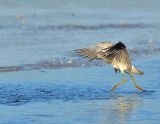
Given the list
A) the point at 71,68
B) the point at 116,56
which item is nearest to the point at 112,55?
the point at 116,56

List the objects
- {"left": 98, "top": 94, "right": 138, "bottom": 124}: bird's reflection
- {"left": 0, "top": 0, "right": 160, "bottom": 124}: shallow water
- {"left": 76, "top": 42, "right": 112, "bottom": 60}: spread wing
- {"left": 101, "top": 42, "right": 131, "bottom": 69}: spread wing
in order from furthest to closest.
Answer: {"left": 76, "top": 42, "right": 112, "bottom": 60}: spread wing → {"left": 101, "top": 42, "right": 131, "bottom": 69}: spread wing → {"left": 0, "top": 0, "right": 160, "bottom": 124}: shallow water → {"left": 98, "top": 94, "right": 138, "bottom": 124}: bird's reflection

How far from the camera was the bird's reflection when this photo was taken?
32.5 ft

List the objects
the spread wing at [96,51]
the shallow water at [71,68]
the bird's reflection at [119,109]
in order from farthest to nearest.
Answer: the spread wing at [96,51] < the shallow water at [71,68] < the bird's reflection at [119,109]

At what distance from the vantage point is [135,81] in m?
13.2

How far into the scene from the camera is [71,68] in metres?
14.8

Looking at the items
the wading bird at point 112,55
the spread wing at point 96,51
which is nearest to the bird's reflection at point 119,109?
the wading bird at point 112,55

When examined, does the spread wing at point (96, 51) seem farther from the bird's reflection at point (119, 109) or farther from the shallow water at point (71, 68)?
the bird's reflection at point (119, 109)

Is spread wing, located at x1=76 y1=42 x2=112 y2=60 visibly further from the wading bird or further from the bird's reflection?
the bird's reflection

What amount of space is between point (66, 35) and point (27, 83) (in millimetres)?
7324

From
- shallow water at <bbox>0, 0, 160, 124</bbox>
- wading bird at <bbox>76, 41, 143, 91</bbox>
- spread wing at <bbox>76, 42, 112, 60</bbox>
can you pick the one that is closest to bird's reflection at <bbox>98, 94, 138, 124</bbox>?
shallow water at <bbox>0, 0, 160, 124</bbox>

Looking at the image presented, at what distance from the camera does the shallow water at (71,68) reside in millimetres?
10383

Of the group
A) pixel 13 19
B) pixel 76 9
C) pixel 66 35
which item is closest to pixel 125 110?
pixel 66 35

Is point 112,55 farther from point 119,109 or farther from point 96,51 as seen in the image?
point 119,109

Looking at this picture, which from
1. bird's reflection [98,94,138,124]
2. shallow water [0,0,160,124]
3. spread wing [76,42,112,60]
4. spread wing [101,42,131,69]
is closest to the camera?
bird's reflection [98,94,138,124]
